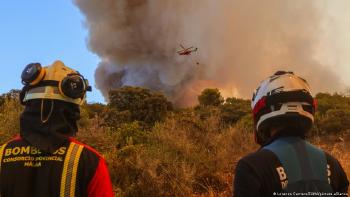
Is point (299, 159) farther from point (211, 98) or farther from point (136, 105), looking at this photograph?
point (211, 98)

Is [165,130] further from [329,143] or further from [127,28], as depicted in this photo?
[127,28]

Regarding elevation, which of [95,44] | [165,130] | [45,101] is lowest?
[45,101]

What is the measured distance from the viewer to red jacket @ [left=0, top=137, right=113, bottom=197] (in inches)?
87.4

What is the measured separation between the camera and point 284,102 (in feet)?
7.49

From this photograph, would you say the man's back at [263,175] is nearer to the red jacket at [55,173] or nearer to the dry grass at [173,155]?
the red jacket at [55,173]

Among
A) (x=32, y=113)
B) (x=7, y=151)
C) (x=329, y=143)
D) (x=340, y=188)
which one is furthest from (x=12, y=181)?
(x=329, y=143)

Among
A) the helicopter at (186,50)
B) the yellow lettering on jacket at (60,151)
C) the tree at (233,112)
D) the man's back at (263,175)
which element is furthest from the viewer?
the helicopter at (186,50)

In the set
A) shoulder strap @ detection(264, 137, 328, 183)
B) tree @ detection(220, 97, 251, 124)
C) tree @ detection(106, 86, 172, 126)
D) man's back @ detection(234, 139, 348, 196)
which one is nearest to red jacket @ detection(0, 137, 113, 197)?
man's back @ detection(234, 139, 348, 196)

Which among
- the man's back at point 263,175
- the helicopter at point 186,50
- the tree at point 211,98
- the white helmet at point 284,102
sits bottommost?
the man's back at point 263,175

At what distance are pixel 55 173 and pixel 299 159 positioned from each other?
3.79 ft

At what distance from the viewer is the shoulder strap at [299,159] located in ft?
7.09

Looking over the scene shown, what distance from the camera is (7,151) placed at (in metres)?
2.34

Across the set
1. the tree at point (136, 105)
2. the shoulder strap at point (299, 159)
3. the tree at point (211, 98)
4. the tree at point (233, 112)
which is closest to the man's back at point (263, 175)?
the shoulder strap at point (299, 159)

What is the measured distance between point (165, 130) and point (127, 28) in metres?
32.3
